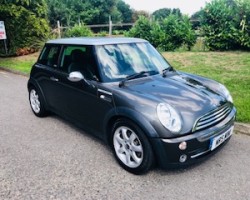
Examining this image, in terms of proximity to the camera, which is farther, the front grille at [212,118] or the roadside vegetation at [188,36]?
the roadside vegetation at [188,36]

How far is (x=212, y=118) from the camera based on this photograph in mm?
3432

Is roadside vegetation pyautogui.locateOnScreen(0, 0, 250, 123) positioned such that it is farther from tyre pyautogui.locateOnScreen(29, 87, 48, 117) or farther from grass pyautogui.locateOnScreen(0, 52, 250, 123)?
tyre pyautogui.locateOnScreen(29, 87, 48, 117)

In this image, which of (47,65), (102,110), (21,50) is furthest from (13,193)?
(21,50)

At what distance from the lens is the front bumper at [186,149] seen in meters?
3.12

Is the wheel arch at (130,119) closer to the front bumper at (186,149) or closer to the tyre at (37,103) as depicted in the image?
the front bumper at (186,149)

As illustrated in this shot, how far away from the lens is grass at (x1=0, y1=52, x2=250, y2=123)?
573 centimetres

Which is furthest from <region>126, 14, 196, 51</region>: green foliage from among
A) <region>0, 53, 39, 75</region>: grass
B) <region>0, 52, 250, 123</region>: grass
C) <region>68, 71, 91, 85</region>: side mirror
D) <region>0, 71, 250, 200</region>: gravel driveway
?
<region>68, 71, 91, 85</region>: side mirror

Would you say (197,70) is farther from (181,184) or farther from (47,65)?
(181,184)

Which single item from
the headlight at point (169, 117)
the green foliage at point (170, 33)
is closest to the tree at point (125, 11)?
the green foliage at point (170, 33)

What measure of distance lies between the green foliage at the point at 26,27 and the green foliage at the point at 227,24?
827 cm

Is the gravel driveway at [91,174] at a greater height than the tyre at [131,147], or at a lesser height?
lesser

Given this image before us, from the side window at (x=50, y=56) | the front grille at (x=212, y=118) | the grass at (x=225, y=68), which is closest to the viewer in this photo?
the front grille at (x=212, y=118)

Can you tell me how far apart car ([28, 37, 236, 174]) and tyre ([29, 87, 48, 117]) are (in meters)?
0.49

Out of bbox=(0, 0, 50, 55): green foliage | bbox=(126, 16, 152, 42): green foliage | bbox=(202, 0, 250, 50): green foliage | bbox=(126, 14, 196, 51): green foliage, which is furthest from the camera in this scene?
bbox=(0, 0, 50, 55): green foliage
